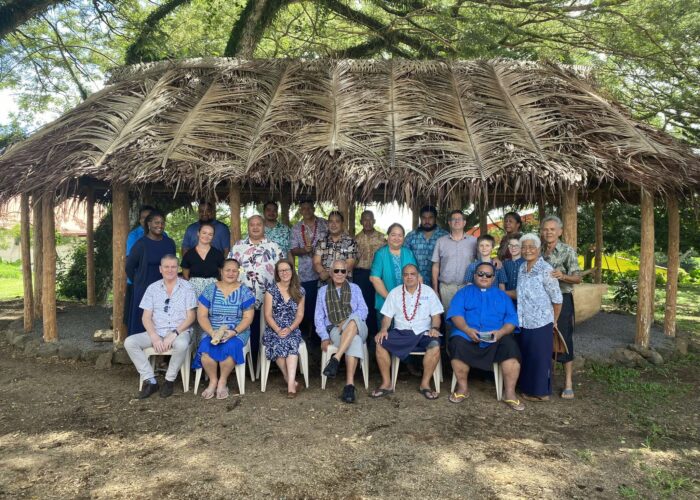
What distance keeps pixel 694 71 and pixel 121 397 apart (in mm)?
11078

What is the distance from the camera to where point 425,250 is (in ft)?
17.5

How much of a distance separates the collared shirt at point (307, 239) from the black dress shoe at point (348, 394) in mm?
1474

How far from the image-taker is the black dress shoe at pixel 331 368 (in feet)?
14.5

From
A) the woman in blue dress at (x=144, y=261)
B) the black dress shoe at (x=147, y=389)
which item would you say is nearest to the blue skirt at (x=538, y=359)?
the black dress shoe at (x=147, y=389)

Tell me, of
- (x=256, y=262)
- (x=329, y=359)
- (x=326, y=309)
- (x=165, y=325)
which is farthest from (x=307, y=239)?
(x=165, y=325)

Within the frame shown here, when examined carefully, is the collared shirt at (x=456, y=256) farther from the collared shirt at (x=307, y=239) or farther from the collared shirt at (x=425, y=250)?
the collared shirt at (x=307, y=239)

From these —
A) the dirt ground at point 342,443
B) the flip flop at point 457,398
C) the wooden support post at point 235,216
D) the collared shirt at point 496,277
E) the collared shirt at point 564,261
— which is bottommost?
the dirt ground at point 342,443

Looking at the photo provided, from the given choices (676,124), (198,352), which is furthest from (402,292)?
(676,124)

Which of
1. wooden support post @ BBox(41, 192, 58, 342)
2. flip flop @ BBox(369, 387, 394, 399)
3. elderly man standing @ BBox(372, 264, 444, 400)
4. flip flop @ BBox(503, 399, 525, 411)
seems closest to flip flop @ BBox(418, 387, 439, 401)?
elderly man standing @ BBox(372, 264, 444, 400)

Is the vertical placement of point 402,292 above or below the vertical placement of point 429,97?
below

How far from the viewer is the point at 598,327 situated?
7.02 meters

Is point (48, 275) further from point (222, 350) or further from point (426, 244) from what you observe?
point (426, 244)

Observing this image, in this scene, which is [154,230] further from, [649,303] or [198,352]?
[649,303]

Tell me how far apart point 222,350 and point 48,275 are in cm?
294
